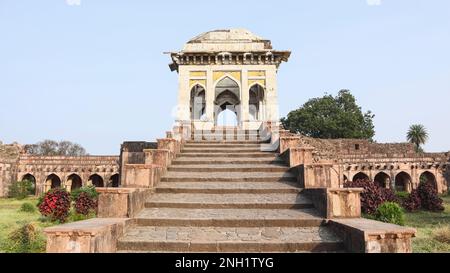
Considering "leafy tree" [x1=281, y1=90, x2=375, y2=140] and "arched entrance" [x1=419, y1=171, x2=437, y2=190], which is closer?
"arched entrance" [x1=419, y1=171, x2=437, y2=190]

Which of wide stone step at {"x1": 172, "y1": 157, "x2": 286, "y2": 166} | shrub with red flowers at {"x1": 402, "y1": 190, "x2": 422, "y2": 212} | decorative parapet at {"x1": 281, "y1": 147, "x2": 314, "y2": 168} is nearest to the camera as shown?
decorative parapet at {"x1": 281, "y1": 147, "x2": 314, "y2": 168}

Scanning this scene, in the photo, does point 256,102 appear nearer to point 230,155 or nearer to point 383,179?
point 230,155

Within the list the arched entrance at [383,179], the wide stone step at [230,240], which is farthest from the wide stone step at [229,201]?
the arched entrance at [383,179]

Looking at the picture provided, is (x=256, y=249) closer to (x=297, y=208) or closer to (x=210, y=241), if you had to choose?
(x=210, y=241)

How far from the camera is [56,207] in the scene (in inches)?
513

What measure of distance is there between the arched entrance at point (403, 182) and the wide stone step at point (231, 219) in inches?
1289

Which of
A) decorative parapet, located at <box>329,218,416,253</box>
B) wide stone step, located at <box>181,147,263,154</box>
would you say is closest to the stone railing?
decorative parapet, located at <box>329,218,416,253</box>

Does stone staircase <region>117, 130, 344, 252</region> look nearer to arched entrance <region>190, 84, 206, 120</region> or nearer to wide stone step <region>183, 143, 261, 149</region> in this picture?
wide stone step <region>183, 143, 261, 149</region>

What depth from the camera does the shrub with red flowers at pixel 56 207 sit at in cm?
1297

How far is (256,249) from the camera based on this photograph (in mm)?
4852

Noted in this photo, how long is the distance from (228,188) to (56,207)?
8.56 metres

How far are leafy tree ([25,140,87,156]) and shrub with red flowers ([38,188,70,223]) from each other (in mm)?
47692

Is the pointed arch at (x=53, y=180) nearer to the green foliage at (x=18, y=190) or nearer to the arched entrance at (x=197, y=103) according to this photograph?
the green foliage at (x=18, y=190)

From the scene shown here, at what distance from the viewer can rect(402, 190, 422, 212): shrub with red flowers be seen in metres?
17.0
